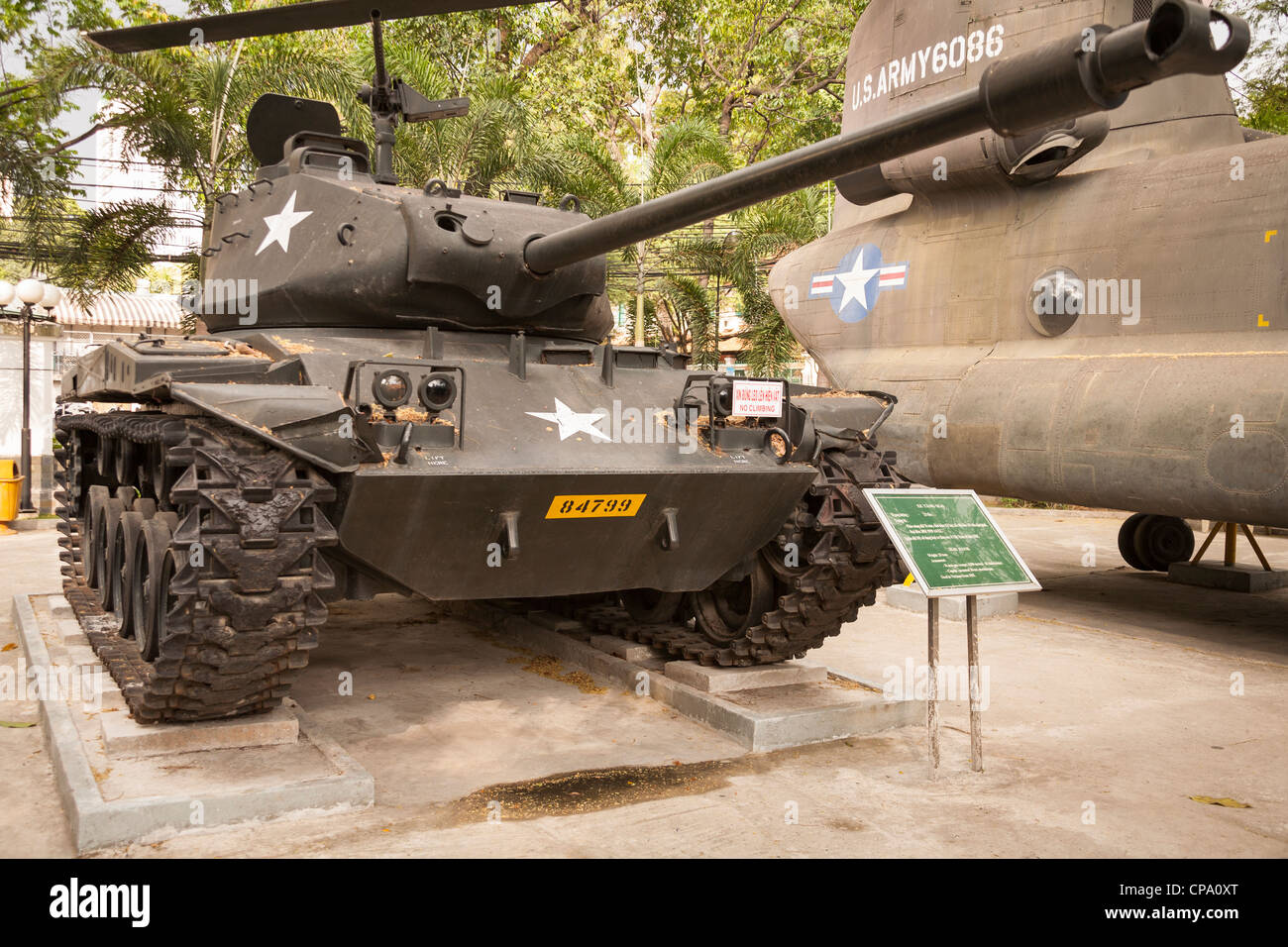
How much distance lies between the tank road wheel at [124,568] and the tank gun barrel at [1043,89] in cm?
390

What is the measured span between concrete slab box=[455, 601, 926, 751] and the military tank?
295 mm

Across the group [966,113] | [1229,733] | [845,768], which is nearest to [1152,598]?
[1229,733]

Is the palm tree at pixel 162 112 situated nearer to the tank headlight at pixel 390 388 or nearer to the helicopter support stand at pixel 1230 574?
the tank headlight at pixel 390 388

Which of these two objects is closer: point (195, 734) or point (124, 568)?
point (195, 734)

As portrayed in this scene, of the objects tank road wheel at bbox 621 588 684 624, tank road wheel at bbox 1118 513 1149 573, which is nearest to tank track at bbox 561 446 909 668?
tank road wheel at bbox 621 588 684 624

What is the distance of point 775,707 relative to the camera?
6645mm

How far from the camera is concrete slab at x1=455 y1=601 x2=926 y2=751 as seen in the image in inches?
252

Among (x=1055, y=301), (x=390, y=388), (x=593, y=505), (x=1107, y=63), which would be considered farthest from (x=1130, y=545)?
(x=1107, y=63)

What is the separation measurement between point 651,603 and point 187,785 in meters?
3.85

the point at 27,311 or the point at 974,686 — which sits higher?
the point at 27,311

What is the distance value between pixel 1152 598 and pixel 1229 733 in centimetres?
561

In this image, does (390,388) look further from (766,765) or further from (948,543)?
(948,543)

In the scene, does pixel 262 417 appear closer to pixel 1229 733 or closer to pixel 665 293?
pixel 1229 733

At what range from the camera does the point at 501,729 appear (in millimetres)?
6648
